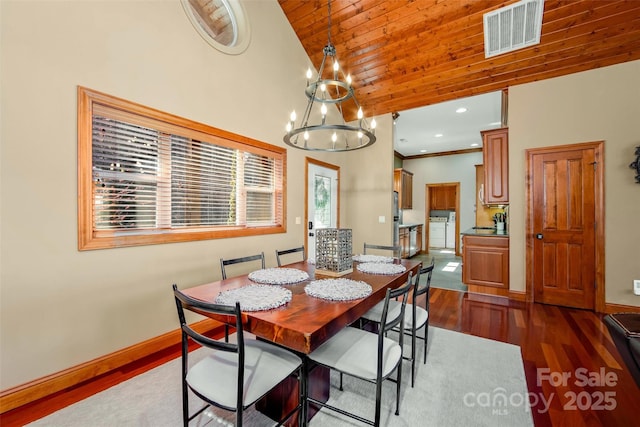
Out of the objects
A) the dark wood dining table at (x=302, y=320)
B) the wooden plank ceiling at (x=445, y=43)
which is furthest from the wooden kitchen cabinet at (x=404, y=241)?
the dark wood dining table at (x=302, y=320)

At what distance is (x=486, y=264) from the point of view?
394cm

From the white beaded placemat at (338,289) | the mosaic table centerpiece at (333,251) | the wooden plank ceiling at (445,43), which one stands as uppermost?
the wooden plank ceiling at (445,43)

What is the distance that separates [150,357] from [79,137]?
1816 mm

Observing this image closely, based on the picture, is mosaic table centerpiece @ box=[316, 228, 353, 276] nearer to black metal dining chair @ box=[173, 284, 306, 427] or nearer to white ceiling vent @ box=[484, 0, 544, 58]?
black metal dining chair @ box=[173, 284, 306, 427]

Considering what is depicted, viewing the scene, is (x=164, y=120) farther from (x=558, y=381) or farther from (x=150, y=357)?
(x=558, y=381)

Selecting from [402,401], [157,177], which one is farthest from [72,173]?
[402,401]

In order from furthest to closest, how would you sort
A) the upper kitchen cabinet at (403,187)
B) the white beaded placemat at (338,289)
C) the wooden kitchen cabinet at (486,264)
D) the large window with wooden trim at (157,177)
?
1. the upper kitchen cabinet at (403,187)
2. the wooden kitchen cabinet at (486,264)
3. the large window with wooden trim at (157,177)
4. the white beaded placemat at (338,289)

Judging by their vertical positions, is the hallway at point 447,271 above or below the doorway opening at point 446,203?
below

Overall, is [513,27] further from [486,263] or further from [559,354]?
[559,354]

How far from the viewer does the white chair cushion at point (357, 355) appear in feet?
4.60

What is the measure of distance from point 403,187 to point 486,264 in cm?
366

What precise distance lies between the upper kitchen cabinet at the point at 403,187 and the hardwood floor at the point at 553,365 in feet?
12.3

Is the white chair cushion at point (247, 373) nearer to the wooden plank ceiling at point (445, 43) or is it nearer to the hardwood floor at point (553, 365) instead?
the hardwood floor at point (553, 365)

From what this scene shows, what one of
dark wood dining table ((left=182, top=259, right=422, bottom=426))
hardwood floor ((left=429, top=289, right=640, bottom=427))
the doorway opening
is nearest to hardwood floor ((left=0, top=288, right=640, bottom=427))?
hardwood floor ((left=429, top=289, right=640, bottom=427))
